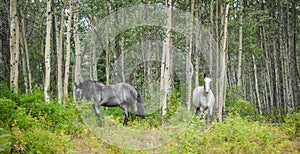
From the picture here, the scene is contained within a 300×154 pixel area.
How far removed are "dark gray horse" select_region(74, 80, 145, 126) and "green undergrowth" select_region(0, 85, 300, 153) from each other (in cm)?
38

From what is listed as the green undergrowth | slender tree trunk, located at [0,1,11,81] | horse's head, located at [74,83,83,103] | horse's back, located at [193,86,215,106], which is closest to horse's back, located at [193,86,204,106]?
horse's back, located at [193,86,215,106]

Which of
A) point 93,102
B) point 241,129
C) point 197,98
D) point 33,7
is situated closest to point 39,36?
point 33,7

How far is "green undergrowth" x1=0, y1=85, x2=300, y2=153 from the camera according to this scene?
7.27m

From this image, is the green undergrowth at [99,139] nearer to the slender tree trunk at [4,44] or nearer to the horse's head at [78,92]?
the horse's head at [78,92]

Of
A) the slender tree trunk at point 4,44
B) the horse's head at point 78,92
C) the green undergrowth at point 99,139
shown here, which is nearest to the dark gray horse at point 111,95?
the horse's head at point 78,92

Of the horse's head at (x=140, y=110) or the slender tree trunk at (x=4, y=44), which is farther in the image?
the slender tree trunk at (x=4, y=44)

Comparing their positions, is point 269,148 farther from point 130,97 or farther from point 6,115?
point 6,115

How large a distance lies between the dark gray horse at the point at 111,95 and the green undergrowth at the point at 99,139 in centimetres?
38

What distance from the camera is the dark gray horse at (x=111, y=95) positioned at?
27.2 ft

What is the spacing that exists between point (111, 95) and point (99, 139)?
1.27 m

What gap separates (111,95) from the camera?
845cm

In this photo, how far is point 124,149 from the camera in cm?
809

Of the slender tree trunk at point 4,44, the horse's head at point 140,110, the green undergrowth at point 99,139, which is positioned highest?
the slender tree trunk at point 4,44

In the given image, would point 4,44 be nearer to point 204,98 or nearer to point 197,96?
point 197,96
